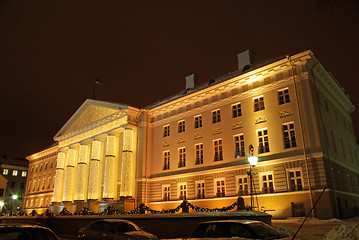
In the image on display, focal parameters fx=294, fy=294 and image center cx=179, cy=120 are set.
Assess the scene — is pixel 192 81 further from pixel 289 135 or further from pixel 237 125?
pixel 289 135

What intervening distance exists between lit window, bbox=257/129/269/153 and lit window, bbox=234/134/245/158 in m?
1.66

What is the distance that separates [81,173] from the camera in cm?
4097

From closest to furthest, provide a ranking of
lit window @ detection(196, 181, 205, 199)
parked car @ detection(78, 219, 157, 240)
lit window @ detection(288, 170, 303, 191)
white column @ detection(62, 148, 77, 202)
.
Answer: parked car @ detection(78, 219, 157, 240) < lit window @ detection(288, 170, 303, 191) < lit window @ detection(196, 181, 205, 199) < white column @ detection(62, 148, 77, 202)

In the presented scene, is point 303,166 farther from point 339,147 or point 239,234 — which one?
point 239,234

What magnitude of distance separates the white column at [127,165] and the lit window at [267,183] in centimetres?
1566

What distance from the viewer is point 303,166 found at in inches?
866

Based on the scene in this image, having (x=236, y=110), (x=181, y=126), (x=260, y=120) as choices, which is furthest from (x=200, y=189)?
(x=260, y=120)

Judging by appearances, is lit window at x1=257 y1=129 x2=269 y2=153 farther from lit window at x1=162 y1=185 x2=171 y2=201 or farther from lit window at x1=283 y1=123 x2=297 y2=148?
lit window at x1=162 y1=185 x2=171 y2=201

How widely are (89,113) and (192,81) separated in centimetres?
1608

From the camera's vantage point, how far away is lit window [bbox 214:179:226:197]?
26.7 metres

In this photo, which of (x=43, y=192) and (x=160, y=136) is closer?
(x=160, y=136)

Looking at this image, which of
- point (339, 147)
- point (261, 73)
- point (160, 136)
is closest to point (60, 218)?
point (160, 136)

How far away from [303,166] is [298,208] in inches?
122

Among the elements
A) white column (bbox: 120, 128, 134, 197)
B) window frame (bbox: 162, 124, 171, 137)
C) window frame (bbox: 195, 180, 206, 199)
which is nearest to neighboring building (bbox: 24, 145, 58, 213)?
white column (bbox: 120, 128, 134, 197)
